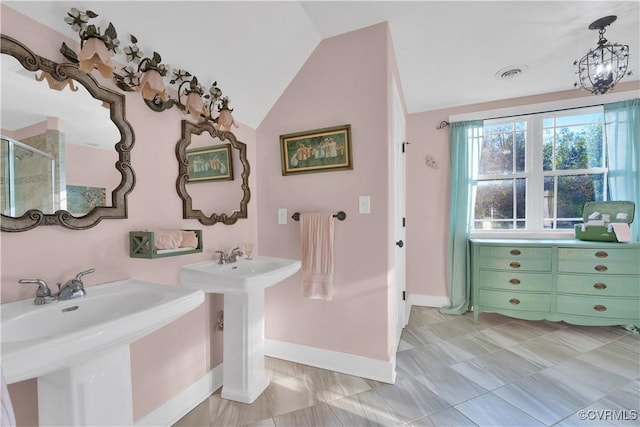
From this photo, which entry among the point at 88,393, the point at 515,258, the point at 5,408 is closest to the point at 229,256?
the point at 88,393

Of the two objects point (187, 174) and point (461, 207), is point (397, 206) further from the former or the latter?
point (187, 174)

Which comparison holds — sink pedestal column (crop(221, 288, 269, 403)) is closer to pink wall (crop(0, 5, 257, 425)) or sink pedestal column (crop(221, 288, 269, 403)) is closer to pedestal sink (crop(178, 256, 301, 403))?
pedestal sink (crop(178, 256, 301, 403))

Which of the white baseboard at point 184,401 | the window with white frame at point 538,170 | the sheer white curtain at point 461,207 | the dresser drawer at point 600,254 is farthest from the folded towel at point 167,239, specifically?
the dresser drawer at point 600,254

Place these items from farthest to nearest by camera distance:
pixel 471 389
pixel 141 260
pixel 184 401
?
pixel 471 389 < pixel 184 401 < pixel 141 260

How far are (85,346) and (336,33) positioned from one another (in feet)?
7.06

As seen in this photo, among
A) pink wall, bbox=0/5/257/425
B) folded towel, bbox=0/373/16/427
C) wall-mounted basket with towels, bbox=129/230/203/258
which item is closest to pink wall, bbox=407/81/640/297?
pink wall, bbox=0/5/257/425

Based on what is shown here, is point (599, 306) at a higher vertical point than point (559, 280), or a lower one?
lower

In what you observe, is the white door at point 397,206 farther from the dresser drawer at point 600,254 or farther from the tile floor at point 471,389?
the dresser drawer at point 600,254

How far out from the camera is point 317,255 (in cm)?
190

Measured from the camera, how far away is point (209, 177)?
1760 mm

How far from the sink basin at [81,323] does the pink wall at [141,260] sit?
0.38 feet

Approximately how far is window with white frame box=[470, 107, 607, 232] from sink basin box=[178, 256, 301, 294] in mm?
2455

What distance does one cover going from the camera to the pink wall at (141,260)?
3.11ft

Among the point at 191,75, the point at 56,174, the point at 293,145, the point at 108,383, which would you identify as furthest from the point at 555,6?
the point at 108,383
